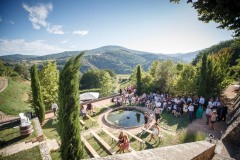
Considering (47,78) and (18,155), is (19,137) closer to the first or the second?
(18,155)

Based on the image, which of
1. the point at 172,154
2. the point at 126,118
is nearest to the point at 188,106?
the point at 126,118

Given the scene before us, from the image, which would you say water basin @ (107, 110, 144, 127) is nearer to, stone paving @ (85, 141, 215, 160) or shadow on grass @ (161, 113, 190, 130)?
shadow on grass @ (161, 113, 190, 130)

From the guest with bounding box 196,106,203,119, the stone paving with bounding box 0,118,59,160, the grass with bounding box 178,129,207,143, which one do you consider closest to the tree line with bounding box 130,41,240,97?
the guest with bounding box 196,106,203,119

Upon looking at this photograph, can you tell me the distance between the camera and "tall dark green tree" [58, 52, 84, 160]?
26.4ft

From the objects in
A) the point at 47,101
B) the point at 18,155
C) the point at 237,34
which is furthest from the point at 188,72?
the point at 18,155

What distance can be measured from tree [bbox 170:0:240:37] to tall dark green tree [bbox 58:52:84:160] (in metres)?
5.94

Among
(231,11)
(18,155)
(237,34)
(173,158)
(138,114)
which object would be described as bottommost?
(138,114)

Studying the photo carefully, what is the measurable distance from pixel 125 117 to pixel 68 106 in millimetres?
11350

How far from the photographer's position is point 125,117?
60.6 feet

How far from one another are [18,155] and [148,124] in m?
10.6

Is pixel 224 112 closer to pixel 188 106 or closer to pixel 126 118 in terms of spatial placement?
pixel 188 106

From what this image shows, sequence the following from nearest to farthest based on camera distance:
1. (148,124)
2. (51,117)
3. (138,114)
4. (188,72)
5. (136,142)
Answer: (136,142), (148,124), (51,117), (138,114), (188,72)

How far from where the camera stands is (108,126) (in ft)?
50.6

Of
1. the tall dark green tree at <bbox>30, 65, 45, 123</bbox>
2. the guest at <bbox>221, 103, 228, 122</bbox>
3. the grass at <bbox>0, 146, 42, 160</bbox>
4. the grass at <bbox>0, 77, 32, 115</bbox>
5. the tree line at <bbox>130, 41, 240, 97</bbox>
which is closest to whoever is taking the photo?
the grass at <bbox>0, 146, 42, 160</bbox>
